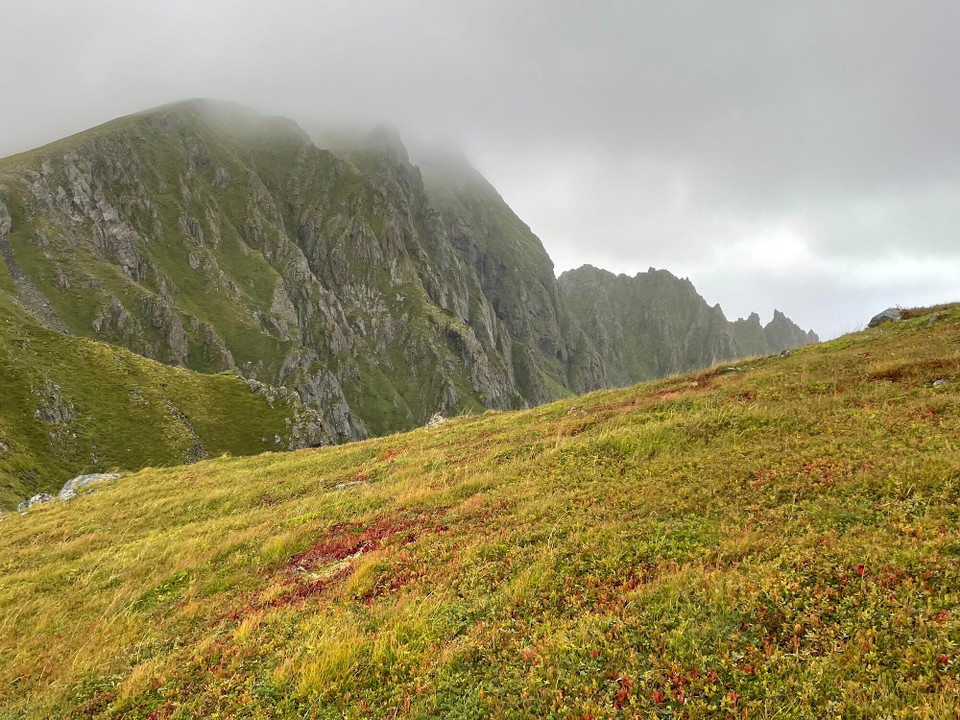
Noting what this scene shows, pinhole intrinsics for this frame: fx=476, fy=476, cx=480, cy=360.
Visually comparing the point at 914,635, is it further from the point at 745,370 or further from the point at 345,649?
the point at 745,370

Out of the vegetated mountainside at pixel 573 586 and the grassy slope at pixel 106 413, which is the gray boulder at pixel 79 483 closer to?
the vegetated mountainside at pixel 573 586

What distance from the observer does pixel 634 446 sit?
1698 centimetres

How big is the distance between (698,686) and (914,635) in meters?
2.99

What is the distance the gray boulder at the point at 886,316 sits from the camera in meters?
34.6

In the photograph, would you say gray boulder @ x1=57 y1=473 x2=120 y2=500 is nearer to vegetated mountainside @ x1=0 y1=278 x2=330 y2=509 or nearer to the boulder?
the boulder

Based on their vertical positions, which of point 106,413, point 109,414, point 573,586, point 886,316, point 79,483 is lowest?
point 109,414

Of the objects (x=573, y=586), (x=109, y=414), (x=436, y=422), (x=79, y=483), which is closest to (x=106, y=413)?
(x=109, y=414)

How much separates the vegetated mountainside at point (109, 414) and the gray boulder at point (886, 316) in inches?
3826

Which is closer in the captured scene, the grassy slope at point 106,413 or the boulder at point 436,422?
the boulder at point 436,422

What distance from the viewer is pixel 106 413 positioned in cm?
9262

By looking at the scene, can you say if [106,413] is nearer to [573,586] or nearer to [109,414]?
[109,414]

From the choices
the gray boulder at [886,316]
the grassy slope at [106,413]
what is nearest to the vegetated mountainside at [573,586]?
the gray boulder at [886,316]

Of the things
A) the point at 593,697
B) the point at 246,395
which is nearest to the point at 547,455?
the point at 593,697

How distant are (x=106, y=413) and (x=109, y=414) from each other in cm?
52
